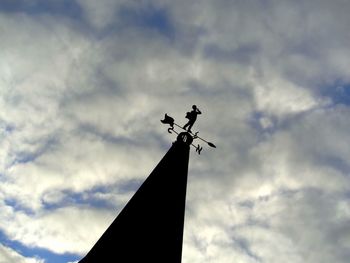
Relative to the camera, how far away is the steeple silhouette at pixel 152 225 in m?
11.6

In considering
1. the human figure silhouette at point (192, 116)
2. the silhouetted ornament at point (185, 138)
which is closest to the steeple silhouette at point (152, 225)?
the silhouetted ornament at point (185, 138)

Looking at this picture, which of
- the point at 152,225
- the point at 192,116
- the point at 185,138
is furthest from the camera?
the point at 192,116

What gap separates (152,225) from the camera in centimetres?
1224

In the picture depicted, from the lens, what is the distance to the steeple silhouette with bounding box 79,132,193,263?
11641 mm

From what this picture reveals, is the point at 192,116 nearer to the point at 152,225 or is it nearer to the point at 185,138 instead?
the point at 185,138

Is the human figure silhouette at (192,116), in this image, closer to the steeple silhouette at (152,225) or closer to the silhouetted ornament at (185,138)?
the silhouetted ornament at (185,138)

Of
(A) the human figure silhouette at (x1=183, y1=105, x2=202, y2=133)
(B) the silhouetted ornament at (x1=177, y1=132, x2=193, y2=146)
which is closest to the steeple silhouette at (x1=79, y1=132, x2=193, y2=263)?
(B) the silhouetted ornament at (x1=177, y1=132, x2=193, y2=146)

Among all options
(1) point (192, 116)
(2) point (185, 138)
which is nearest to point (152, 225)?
(2) point (185, 138)

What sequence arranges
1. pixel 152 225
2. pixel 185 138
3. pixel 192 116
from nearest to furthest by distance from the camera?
1. pixel 152 225
2. pixel 185 138
3. pixel 192 116

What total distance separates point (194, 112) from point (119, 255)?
7734 millimetres

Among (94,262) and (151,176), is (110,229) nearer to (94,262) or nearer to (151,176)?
(94,262)

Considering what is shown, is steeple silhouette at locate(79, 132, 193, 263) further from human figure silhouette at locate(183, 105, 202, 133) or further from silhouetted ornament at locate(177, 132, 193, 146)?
human figure silhouette at locate(183, 105, 202, 133)

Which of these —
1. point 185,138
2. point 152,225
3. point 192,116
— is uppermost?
point 192,116

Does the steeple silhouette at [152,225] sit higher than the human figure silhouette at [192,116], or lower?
lower
